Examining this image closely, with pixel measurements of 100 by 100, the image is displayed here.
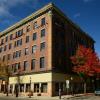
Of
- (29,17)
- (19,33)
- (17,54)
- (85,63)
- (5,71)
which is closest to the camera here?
(85,63)

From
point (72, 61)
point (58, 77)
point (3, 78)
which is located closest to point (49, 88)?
point (58, 77)

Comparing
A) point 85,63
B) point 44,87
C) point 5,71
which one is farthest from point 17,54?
point 85,63

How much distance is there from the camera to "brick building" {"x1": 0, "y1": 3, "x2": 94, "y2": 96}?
48297mm

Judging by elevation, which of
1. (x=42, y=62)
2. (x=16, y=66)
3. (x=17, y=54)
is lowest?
(x=16, y=66)

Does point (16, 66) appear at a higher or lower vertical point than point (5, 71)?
higher

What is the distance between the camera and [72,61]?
53094mm

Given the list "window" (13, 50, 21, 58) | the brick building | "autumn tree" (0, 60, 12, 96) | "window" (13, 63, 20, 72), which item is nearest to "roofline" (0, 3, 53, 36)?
the brick building

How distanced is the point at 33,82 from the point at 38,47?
8.70m

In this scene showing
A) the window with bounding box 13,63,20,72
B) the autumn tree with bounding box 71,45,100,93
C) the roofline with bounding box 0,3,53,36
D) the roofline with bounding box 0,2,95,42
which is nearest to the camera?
the autumn tree with bounding box 71,45,100,93

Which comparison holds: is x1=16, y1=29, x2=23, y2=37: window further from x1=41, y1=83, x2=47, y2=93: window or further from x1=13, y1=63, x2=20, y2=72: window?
x1=41, y1=83, x2=47, y2=93: window

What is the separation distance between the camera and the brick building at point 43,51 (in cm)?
4830

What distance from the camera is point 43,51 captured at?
50.3 metres

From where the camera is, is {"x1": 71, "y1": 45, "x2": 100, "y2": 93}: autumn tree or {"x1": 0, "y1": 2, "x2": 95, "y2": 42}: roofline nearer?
{"x1": 71, "y1": 45, "x2": 100, "y2": 93}: autumn tree

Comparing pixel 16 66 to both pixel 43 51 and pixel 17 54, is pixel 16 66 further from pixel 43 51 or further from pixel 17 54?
pixel 43 51
